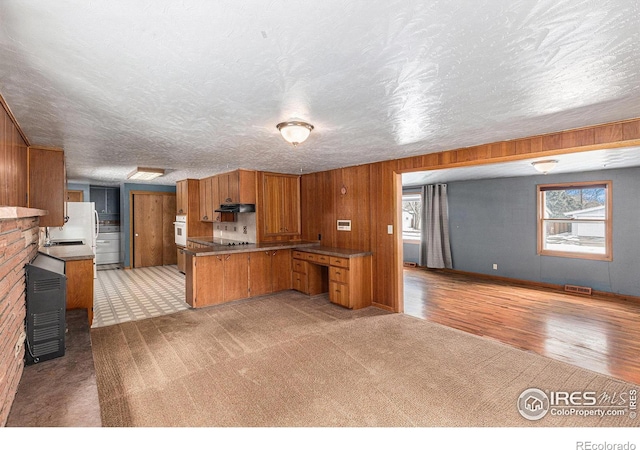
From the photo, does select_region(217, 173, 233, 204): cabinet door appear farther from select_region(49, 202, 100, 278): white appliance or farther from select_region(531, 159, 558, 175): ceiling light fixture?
select_region(531, 159, 558, 175): ceiling light fixture

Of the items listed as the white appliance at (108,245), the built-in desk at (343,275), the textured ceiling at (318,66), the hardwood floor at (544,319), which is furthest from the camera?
the white appliance at (108,245)

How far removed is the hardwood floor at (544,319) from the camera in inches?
123

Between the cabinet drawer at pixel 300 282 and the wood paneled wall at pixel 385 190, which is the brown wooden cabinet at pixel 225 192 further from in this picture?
the cabinet drawer at pixel 300 282

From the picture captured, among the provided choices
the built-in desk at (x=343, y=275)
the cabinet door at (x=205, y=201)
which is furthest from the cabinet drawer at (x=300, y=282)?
the cabinet door at (x=205, y=201)

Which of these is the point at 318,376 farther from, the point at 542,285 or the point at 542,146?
the point at 542,285

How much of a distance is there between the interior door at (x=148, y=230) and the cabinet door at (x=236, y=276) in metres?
4.63

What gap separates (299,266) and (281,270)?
0.35 m

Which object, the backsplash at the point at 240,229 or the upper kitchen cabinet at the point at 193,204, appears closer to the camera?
the backsplash at the point at 240,229

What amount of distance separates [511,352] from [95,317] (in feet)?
17.5

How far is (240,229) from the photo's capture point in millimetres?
6293

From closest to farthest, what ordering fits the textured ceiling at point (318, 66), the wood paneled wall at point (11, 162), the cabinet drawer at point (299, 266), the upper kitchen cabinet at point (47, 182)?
the textured ceiling at point (318, 66)
the wood paneled wall at point (11, 162)
the upper kitchen cabinet at point (47, 182)
the cabinet drawer at point (299, 266)

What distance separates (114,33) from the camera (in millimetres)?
1353
